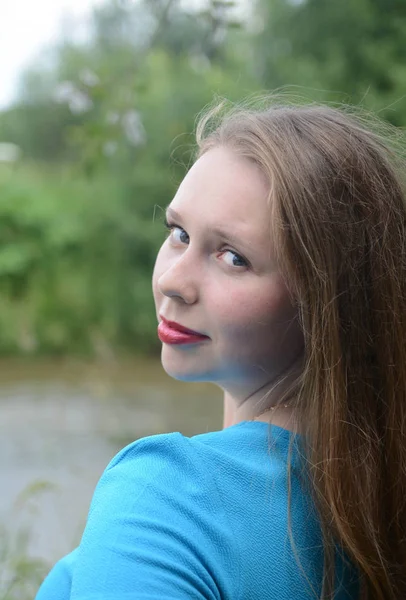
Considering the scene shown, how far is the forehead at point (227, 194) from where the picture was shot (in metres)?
1.00

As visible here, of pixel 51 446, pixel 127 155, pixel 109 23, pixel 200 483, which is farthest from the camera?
pixel 109 23

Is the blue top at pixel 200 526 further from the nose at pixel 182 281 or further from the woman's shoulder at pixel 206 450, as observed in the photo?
the nose at pixel 182 281

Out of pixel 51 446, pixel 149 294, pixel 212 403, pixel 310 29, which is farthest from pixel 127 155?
pixel 51 446

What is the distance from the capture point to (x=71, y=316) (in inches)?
322

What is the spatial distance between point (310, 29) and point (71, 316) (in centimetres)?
363

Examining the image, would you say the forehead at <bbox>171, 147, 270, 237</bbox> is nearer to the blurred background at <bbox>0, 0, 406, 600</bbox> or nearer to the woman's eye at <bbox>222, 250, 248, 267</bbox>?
the woman's eye at <bbox>222, 250, 248, 267</bbox>

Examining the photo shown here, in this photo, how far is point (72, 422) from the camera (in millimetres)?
5863

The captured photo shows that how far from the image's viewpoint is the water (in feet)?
12.5

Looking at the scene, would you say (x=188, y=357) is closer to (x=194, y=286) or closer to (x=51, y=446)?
(x=194, y=286)

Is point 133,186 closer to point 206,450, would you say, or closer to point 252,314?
point 252,314

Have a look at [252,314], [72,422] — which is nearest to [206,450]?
[252,314]

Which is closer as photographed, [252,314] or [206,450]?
[206,450]

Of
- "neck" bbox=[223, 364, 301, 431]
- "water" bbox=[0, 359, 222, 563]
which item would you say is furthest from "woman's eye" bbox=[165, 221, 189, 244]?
"water" bbox=[0, 359, 222, 563]

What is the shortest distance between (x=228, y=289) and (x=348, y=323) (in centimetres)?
16
